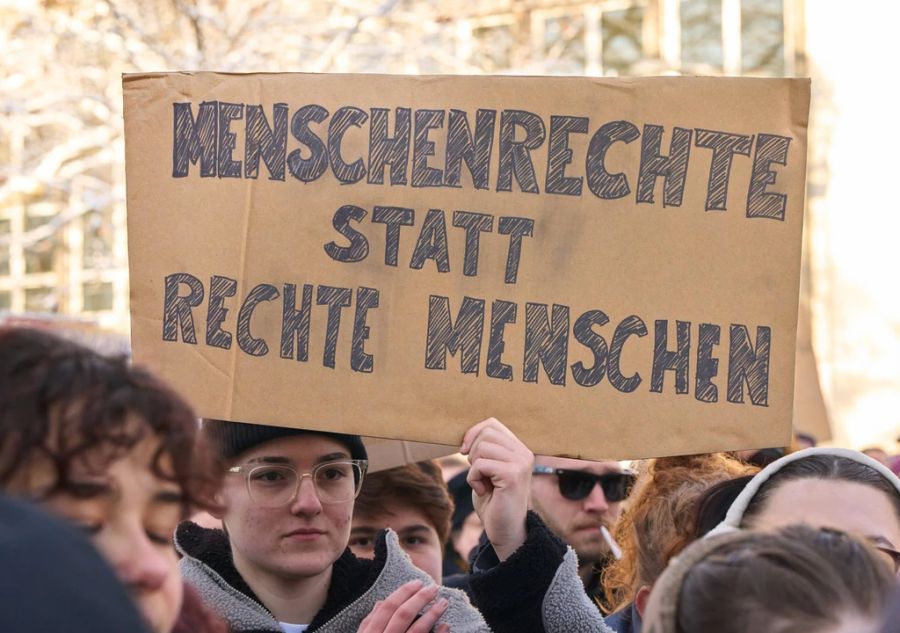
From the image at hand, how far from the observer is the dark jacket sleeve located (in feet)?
9.06

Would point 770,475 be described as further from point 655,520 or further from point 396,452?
point 396,452

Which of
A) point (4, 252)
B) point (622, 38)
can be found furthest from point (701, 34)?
point (4, 252)

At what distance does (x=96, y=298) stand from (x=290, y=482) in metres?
16.9

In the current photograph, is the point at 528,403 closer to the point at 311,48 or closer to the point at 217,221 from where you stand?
the point at 217,221

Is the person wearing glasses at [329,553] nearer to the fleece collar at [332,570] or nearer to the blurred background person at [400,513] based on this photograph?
the fleece collar at [332,570]

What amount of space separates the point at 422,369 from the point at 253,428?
1.32ft

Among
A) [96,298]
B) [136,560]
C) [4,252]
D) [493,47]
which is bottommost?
[96,298]

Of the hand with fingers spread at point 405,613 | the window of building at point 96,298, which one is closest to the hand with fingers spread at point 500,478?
the hand with fingers spread at point 405,613

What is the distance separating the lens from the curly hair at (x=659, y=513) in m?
2.96

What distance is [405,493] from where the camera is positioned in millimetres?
3842

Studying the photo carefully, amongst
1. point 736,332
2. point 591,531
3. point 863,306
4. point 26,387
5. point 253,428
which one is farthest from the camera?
point 863,306

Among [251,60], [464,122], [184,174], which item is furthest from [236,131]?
[251,60]

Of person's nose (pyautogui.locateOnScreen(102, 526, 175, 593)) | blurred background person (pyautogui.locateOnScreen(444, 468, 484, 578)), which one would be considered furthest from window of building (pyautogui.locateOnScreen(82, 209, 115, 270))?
person's nose (pyautogui.locateOnScreen(102, 526, 175, 593))

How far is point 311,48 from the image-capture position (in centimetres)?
1280
